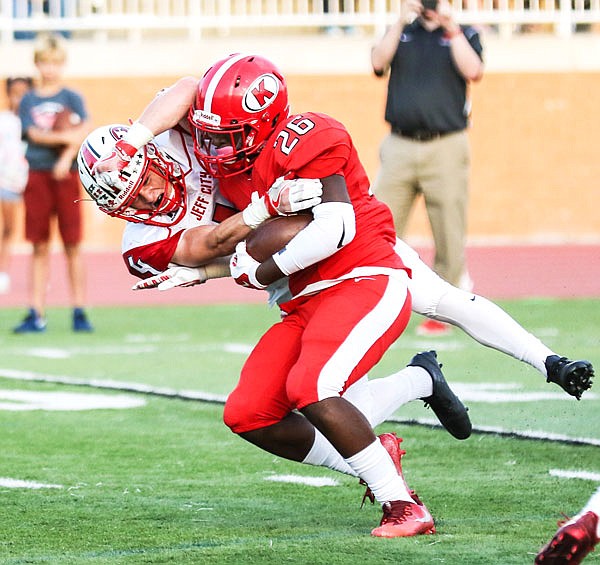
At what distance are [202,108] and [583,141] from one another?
12947mm

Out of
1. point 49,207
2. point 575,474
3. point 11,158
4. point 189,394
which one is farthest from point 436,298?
point 11,158

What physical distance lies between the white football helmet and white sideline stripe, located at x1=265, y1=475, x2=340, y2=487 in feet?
3.70

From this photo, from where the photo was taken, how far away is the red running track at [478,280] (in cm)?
A: 1222

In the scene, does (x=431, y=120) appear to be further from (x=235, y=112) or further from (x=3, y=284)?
(x=3, y=284)

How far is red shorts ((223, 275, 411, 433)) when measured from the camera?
169 inches

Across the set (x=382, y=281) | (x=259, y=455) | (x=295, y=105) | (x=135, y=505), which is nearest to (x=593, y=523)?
(x=382, y=281)

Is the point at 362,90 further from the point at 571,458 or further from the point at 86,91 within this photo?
the point at 571,458

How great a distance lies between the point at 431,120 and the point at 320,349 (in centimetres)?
498

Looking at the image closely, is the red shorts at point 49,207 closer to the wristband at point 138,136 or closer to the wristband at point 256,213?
the wristband at point 138,136

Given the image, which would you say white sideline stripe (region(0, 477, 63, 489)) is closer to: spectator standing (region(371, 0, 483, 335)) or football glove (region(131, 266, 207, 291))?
football glove (region(131, 266, 207, 291))

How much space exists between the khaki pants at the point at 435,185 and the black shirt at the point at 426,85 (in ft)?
0.41

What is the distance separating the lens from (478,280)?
13.1 m

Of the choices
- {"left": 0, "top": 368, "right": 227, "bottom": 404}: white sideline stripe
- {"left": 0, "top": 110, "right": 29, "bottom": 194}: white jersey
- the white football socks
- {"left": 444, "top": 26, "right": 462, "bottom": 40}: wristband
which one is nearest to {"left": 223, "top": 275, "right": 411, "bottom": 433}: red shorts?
the white football socks

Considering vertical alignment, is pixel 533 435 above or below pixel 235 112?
below
